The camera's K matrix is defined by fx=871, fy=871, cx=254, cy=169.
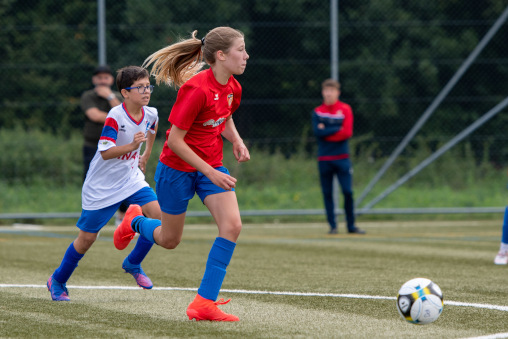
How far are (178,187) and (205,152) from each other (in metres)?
0.26

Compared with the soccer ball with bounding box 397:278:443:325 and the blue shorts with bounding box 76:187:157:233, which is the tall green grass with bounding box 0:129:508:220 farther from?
the soccer ball with bounding box 397:278:443:325

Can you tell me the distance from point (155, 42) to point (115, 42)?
803mm

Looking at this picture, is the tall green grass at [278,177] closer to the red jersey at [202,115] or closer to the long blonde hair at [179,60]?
the long blonde hair at [179,60]

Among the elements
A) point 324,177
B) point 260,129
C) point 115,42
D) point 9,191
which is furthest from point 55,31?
point 324,177

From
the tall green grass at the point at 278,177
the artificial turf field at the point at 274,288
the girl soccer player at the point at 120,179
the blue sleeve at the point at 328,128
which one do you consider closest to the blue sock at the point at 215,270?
the artificial turf field at the point at 274,288

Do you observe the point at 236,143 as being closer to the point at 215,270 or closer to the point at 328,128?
the point at 215,270

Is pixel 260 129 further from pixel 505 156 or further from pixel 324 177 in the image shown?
pixel 505 156

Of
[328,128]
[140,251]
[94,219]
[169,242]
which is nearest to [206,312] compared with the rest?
[169,242]

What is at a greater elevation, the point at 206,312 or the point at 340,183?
the point at 206,312

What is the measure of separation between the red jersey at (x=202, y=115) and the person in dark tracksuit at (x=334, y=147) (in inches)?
266

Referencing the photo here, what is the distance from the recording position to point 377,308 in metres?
5.26

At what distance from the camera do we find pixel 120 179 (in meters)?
6.07

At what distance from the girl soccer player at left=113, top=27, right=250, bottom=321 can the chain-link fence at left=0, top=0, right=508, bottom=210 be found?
9111 mm

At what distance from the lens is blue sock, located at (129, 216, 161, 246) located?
5453 millimetres
